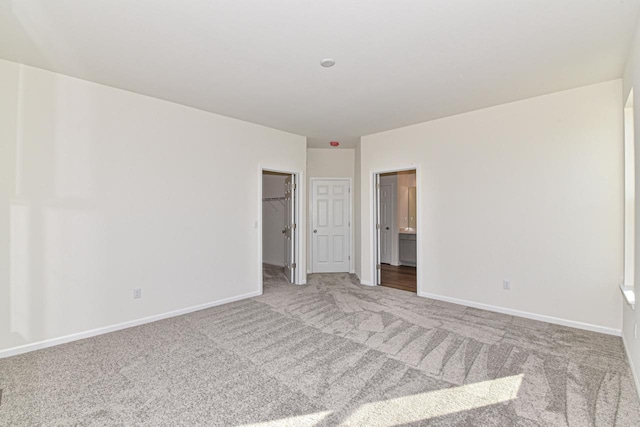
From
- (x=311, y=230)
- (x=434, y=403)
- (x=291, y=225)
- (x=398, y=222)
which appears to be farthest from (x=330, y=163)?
(x=434, y=403)

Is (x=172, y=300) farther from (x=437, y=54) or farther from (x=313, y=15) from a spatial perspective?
(x=437, y=54)

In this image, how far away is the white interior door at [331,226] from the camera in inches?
239

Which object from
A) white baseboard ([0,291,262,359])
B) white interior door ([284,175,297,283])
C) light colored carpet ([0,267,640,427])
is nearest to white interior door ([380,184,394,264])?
white interior door ([284,175,297,283])

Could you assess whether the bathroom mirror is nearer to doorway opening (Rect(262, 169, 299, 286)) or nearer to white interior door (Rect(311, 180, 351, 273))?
white interior door (Rect(311, 180, 351, 273))

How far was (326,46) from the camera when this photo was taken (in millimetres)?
2416

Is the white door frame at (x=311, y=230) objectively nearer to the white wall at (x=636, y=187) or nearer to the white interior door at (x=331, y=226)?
the white interior door at (x=331, y=226)

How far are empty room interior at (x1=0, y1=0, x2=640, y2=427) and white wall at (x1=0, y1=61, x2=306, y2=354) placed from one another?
0.02m

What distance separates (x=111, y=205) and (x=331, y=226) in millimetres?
3832

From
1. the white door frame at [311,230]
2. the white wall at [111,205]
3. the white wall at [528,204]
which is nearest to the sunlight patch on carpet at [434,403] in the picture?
the white wall at [528,204]

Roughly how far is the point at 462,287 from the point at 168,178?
→ 13.6ft

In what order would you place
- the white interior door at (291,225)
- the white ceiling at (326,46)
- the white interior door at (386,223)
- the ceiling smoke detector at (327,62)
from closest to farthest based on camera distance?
the white ceiling at (326,46)
the ceiling smoke detector at (327,62)
the white interior door at (291,225)
the white interior door at (386,223)

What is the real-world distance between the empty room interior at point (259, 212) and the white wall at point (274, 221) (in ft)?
6.93

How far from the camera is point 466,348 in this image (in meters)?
2.76

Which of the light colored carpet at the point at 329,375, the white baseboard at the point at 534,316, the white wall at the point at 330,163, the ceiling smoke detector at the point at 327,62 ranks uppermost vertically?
the ceiling smoke detector at the point at 327,62
